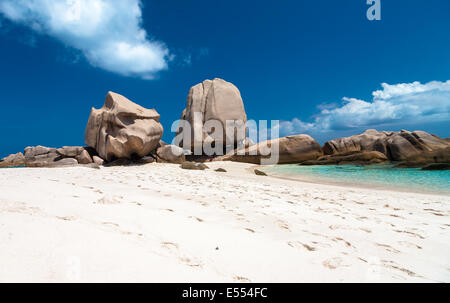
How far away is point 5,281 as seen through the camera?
94cm

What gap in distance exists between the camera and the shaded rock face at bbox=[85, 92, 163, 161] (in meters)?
12.9

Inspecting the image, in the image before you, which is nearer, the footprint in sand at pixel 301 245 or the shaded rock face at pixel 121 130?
the footprint in sand at pixel 301 245

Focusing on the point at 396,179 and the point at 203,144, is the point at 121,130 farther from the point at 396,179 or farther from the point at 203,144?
the point at 396,179

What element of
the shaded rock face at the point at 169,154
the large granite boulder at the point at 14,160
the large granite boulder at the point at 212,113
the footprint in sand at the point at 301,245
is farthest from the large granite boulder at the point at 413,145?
the large granite boulder at the point at 14,160

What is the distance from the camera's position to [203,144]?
2320cm

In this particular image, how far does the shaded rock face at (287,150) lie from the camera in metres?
20.9

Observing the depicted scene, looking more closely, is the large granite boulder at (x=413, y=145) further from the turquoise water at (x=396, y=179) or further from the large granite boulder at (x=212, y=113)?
the large granite boulder at (x=212, y=113)

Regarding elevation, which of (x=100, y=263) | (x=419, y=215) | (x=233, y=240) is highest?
(x=100, y=263)

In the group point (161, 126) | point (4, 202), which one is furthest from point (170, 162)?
point (4, 202)

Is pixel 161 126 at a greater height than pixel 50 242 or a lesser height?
greater

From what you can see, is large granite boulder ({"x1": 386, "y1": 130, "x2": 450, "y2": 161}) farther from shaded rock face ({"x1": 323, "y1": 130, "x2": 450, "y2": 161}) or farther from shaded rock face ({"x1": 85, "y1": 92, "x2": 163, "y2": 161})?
shaded rock face ({"x1": 85, "y1": 92, "x2": 163, "y2": 161})

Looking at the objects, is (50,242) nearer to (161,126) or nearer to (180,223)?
(180,223)

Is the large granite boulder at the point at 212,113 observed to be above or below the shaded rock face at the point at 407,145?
above
